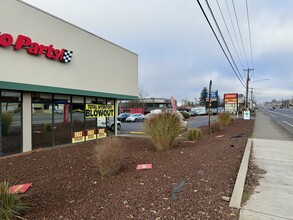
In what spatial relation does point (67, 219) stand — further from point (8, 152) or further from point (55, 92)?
point (55, 92)

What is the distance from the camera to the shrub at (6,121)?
8.96 meters

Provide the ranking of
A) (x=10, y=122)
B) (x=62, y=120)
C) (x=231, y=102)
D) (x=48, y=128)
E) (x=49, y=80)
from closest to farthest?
(x=10, y=122), (x=49, y=80), (x=48, y=128), (x=62, y=120), (x=231, y=102)

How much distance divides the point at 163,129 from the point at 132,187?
411 centimetres

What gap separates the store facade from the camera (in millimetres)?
8773

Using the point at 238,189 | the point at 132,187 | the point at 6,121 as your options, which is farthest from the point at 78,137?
the point at 238,189

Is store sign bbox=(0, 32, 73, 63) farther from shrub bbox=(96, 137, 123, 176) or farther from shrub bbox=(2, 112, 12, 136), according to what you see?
shrub bbox=(96, 137, 123, 176)

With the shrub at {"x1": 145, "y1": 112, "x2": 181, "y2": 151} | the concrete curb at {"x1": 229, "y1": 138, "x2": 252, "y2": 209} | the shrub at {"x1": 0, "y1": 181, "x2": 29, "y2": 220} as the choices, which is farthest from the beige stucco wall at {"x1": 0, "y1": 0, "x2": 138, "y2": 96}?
the concrete curb at {"x1": 229, "y1": 138, "x2": 252, "y2": 209}

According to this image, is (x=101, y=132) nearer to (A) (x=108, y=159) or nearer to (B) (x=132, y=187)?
(A) (x=108, y=159)

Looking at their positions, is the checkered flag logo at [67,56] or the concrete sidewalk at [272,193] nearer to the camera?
the concrete sidewalk at [272,193]

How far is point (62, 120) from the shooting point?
1166 cm

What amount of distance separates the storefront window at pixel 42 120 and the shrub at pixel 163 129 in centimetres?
496

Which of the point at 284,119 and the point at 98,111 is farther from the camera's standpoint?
the point at 284,119

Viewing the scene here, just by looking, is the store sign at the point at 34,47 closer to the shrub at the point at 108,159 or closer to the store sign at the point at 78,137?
the store sign at the point at 78,137

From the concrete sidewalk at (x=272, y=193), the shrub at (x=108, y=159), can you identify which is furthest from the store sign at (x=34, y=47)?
the concrete sidewalk at (x=272, y=193)
